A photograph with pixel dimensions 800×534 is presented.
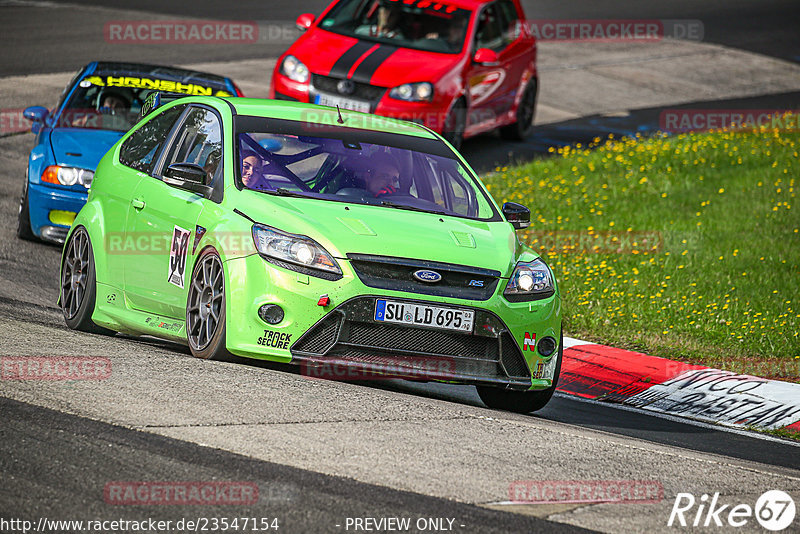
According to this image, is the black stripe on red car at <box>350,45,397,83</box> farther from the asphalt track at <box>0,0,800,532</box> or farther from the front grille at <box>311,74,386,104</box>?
the asphalt track at <box>0,0,800,532</box>

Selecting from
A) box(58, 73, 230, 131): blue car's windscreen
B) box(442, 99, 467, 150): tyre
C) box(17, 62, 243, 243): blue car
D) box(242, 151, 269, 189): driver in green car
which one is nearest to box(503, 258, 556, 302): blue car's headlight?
box(242, 151, 269, 189): driver in green car

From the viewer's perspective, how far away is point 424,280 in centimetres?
709

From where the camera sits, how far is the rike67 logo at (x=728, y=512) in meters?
5.39

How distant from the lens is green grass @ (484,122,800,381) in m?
10.5

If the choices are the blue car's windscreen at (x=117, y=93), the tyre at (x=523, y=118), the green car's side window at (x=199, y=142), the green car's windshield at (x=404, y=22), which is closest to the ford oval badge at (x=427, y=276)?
the green car's side window at (x=199, y=142)

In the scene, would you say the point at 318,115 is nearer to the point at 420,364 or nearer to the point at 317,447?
the point at 420,364

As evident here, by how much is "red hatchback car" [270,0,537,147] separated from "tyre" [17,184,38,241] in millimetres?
4561

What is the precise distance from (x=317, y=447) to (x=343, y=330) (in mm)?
1289

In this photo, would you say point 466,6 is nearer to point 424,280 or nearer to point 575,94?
point 575,94

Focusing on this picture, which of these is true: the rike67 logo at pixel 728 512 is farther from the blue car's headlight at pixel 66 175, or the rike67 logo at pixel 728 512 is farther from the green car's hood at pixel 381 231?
the blue car's headlight at pixel 66 175

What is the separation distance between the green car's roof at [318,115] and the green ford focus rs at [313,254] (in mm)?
19

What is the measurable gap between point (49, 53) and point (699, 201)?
10945 millimetres

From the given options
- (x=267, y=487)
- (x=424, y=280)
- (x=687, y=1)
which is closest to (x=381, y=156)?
(x=424, y=280)

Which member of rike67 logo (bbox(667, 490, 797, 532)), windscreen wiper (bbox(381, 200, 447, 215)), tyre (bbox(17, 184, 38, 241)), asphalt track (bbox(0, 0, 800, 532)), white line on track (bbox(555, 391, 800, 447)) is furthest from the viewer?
tyre (bbox(17, 184, 38, 241))
